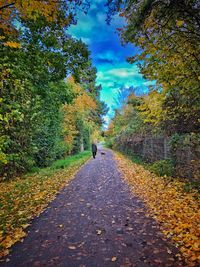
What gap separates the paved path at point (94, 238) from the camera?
12.6ft

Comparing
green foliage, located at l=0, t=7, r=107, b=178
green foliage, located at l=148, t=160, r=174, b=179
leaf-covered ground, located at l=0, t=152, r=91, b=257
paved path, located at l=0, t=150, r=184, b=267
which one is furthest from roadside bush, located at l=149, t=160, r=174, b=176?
green foliage, located at l=0, t=7, r=107, b=178

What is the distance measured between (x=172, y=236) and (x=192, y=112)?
7202mm

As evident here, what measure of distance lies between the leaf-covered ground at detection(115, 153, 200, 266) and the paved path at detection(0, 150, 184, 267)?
9.4 inches

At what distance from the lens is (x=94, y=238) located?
4699 mm

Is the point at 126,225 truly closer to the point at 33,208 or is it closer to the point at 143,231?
the point at 143,231

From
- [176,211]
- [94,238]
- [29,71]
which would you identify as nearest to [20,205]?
[94,238]

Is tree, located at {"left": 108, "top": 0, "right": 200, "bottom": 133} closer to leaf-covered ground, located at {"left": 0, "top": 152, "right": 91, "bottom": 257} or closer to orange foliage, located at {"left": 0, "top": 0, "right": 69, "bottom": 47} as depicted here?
orange foliage, located at {"left": 0, "top": 0, "right": 69, "bottom": 47}

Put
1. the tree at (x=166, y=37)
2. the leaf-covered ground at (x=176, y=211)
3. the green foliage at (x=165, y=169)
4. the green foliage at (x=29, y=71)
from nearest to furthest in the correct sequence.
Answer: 1. the leaf-covered ground at (x=176, y=211)
2. the tree at (x=166, y=37)
3. the green foliage at (x=29, y=71)
4. the green foliage at (x=165, y=169)

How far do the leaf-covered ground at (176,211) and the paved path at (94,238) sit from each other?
0.78ft

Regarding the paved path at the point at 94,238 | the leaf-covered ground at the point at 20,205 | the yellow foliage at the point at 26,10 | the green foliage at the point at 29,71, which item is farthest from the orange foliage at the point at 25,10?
the paved path at the point at 94,238

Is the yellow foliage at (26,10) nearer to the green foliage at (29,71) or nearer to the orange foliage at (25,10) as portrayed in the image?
the orange foliage at (25,10)

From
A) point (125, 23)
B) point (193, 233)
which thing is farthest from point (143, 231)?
point (125, 23)

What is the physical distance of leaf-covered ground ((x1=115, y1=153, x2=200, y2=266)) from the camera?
4.24 m

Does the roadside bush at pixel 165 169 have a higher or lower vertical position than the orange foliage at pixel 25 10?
lower
